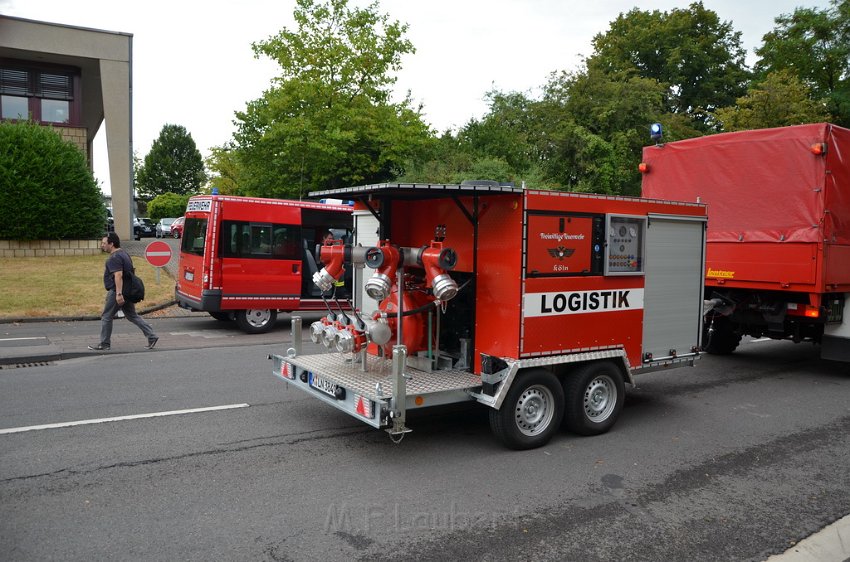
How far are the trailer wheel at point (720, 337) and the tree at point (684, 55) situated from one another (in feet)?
102

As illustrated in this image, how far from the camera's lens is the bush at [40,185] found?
2117cm

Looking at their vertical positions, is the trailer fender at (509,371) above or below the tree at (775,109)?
below

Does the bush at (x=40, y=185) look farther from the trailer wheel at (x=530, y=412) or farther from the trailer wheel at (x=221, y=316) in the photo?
the trailer wheel at (x=530, y=412)

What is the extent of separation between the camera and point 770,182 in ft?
31.7

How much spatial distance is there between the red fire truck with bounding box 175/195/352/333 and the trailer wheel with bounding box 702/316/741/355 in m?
7.49

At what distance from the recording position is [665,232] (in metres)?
7.25

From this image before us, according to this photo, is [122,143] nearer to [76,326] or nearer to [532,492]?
[76,326]

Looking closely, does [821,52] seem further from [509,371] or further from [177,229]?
[177,229]

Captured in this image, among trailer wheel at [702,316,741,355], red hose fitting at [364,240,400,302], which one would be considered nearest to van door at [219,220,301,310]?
red hose fitting at [364,240,400,302]

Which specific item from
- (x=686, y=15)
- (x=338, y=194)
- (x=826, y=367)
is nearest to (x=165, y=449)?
(x=338, y=194)

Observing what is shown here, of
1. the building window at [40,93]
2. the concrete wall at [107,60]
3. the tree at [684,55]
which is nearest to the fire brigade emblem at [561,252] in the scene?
the concrete wall at [107,60]

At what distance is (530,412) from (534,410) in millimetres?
52

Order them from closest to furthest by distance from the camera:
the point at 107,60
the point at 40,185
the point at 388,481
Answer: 1. the point at 388,481
2. the point at 40,185
3. the point at 107,60


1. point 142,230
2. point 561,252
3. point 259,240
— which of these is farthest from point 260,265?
point 142,230
